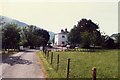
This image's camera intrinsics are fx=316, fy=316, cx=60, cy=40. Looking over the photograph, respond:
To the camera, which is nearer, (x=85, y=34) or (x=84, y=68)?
(x=84, y=68)

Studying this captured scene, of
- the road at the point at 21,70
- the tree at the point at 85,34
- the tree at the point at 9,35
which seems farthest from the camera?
the tree at the point at 85,34

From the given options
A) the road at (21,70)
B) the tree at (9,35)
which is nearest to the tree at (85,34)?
the tree at (9,35)

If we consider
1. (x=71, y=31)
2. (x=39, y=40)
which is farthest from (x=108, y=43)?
(x=39, y=40)

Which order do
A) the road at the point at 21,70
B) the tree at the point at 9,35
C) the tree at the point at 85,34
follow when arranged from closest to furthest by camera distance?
the road at the point at 21,70
the tree at the point at 9,35
the tree at the point at 85,34

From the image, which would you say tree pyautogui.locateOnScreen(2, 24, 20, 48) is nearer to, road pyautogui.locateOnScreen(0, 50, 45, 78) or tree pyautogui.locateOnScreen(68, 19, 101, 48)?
road pyautogui.locateOnScreen(0, 50, 45, 78)

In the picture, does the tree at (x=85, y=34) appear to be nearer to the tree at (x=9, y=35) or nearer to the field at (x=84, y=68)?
the tree at (x=9, y=35)

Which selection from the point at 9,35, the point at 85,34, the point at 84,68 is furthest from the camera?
the point at 85,34

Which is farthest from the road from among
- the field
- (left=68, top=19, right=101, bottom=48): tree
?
(left=68, top=19, right=101, bottom=48): tree

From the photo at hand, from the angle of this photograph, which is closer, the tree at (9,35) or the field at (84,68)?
the field at (84,68)

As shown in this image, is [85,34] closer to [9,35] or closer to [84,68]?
[9,35]

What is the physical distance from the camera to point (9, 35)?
57.8 meters

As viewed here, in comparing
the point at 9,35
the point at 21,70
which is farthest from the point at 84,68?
the point at 9,35

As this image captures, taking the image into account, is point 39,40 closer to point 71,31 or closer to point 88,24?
point 71,31

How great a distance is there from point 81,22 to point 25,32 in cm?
2357
